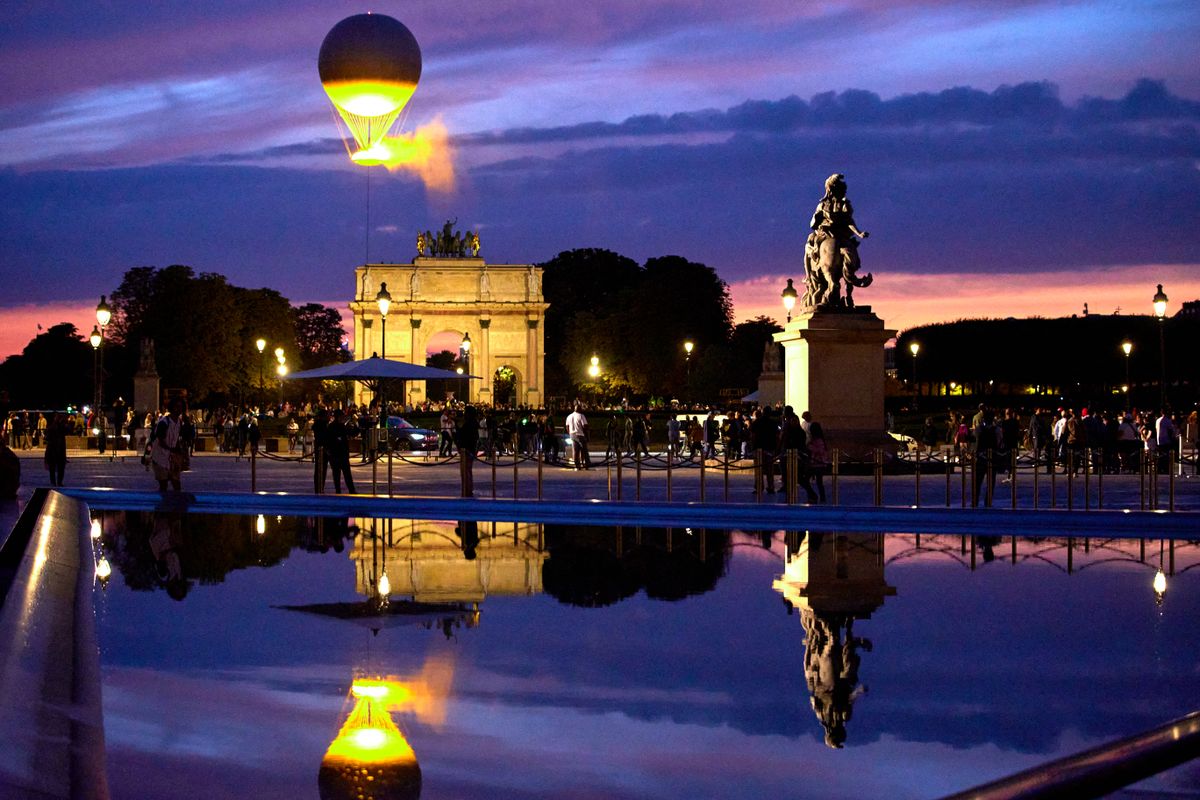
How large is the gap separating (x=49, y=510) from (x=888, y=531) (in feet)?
34.2

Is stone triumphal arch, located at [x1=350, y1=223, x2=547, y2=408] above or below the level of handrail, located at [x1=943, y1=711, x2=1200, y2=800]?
above

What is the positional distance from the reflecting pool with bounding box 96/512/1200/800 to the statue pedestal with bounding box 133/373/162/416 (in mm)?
42075

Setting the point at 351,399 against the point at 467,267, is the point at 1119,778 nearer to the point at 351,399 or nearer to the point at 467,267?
the point at 351,399

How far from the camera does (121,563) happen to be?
15367 millimetres

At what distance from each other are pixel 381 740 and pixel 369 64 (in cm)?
2213

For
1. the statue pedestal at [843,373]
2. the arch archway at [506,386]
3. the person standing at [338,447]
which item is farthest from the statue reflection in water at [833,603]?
the arch archway at [506,386]

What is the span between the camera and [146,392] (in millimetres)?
57312

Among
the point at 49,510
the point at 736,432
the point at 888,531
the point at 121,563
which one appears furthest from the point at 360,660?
the point at 736,432

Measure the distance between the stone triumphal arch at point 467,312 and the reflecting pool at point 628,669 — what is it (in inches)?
3890

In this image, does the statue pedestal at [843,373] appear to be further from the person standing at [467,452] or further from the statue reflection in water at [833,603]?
the statue reflection in water at [833,603]

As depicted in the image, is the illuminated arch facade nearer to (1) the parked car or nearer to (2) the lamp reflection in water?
(1) the parked car

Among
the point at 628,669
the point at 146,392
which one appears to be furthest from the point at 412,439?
the point at 628,669

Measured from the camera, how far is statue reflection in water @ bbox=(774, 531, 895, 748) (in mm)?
8523

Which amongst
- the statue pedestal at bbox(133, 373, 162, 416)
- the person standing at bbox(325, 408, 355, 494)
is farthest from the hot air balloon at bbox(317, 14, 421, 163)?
the statue pedestal at bbox(133, 373, 162, 416)
